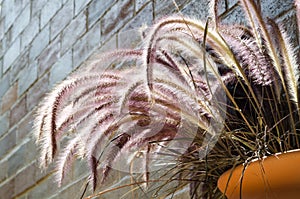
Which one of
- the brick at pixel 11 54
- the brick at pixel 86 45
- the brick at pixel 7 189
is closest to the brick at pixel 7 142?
the brick at pixel 7 189

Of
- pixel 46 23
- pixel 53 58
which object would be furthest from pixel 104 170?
pixel 46 23

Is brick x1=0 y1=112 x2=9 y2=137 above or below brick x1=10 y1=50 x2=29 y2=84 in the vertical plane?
below

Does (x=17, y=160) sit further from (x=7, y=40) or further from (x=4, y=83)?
(x=7, y=40)

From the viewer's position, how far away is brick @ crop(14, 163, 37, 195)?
2.60 metres

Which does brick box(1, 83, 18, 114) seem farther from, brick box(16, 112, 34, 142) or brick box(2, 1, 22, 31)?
brick box(2, 1, 22, 31)

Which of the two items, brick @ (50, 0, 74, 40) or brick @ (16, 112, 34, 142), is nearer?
brick @ (50, 0, 74, 40)

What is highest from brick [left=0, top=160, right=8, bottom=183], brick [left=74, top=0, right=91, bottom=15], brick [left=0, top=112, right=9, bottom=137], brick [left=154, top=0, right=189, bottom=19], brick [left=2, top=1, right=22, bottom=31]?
brick [left=2, top=1, right=22, bottom=31]

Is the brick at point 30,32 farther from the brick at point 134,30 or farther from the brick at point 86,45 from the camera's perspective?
the brick at point 134,30

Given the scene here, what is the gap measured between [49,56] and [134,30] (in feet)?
2.54

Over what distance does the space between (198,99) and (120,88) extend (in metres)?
0.15

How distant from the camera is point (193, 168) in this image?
118 centimetres

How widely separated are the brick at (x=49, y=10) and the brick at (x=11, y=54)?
1.05 ft

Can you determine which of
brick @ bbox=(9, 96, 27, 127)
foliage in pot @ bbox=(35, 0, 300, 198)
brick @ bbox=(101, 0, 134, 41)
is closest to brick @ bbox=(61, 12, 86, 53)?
brick @ bbox=(101, 0, 134, 41)

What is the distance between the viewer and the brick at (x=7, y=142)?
2902mm
